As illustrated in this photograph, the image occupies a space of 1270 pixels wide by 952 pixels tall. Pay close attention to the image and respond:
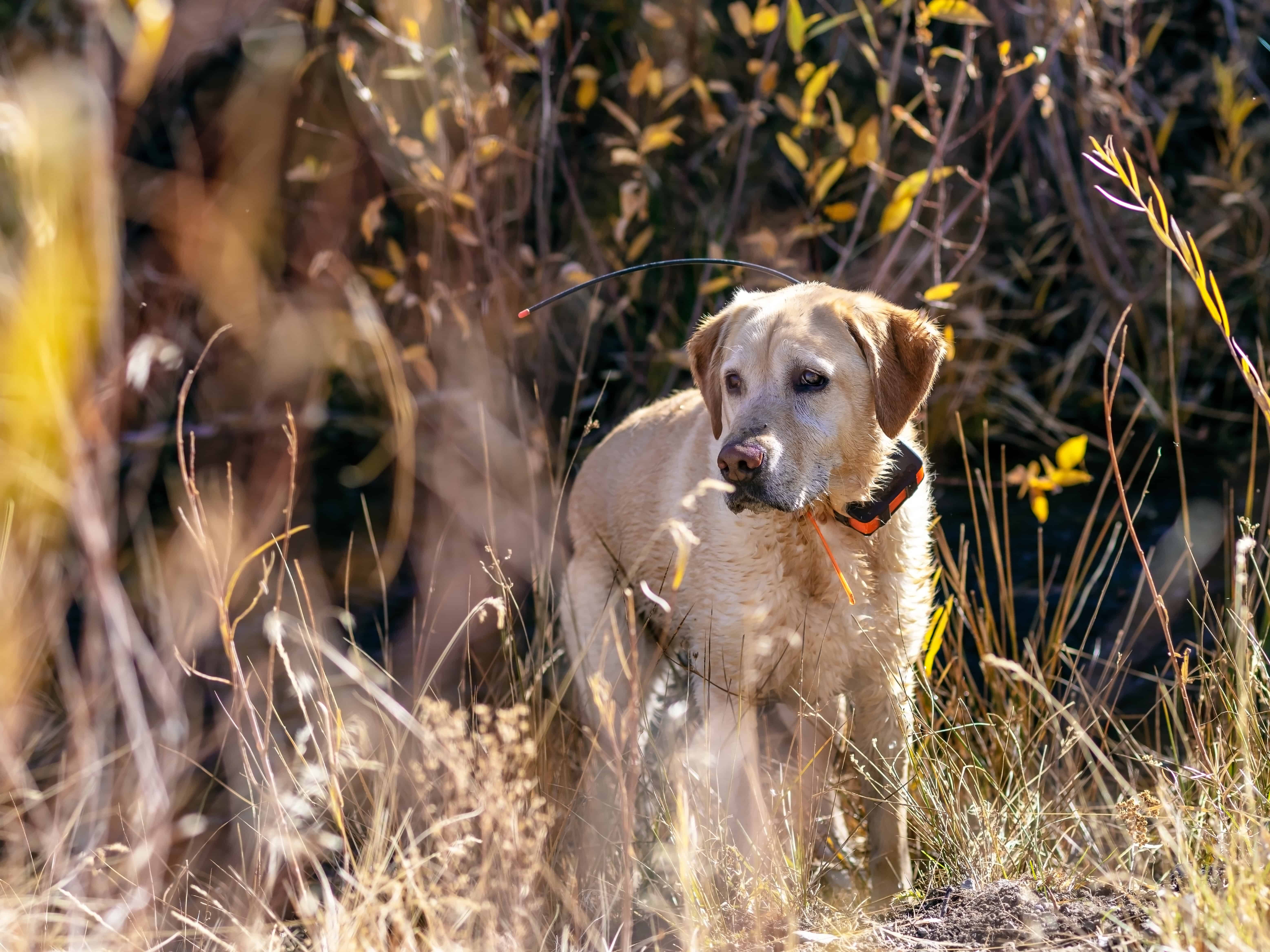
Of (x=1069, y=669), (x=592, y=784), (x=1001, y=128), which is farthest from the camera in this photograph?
(x=1001, y=128)

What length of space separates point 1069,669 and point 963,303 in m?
2.13

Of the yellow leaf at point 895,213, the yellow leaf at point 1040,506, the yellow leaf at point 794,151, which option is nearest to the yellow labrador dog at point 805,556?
the yellow leaf at point 1040,506

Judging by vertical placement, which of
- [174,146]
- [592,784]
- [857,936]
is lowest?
[592,784]

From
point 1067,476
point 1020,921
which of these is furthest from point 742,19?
point 1020,921

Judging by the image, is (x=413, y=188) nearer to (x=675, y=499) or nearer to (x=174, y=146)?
(x=174, y=146)

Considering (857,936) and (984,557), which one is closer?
(857,936)

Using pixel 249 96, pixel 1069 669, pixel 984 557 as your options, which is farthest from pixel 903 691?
pixel 249 96

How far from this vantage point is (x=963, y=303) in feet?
17.8

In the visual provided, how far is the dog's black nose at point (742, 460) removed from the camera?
247 cm

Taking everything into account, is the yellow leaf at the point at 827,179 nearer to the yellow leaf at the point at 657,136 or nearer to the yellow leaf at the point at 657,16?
the yellow leaf at the point at 657,136

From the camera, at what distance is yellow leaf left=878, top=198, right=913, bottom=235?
11.6ft

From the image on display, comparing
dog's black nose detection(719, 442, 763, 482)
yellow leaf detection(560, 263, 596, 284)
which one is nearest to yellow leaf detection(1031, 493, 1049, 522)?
dog's black nose detection(719, 442, 763, 482)

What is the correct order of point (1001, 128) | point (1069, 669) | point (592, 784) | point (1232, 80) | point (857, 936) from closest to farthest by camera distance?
point (857, 936)
point (592, 784)
point (1069, 669)
point (1232, 80)
point (1001, 128)

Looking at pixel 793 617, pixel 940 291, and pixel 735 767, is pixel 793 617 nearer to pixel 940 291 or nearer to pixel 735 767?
pixel 735 767
